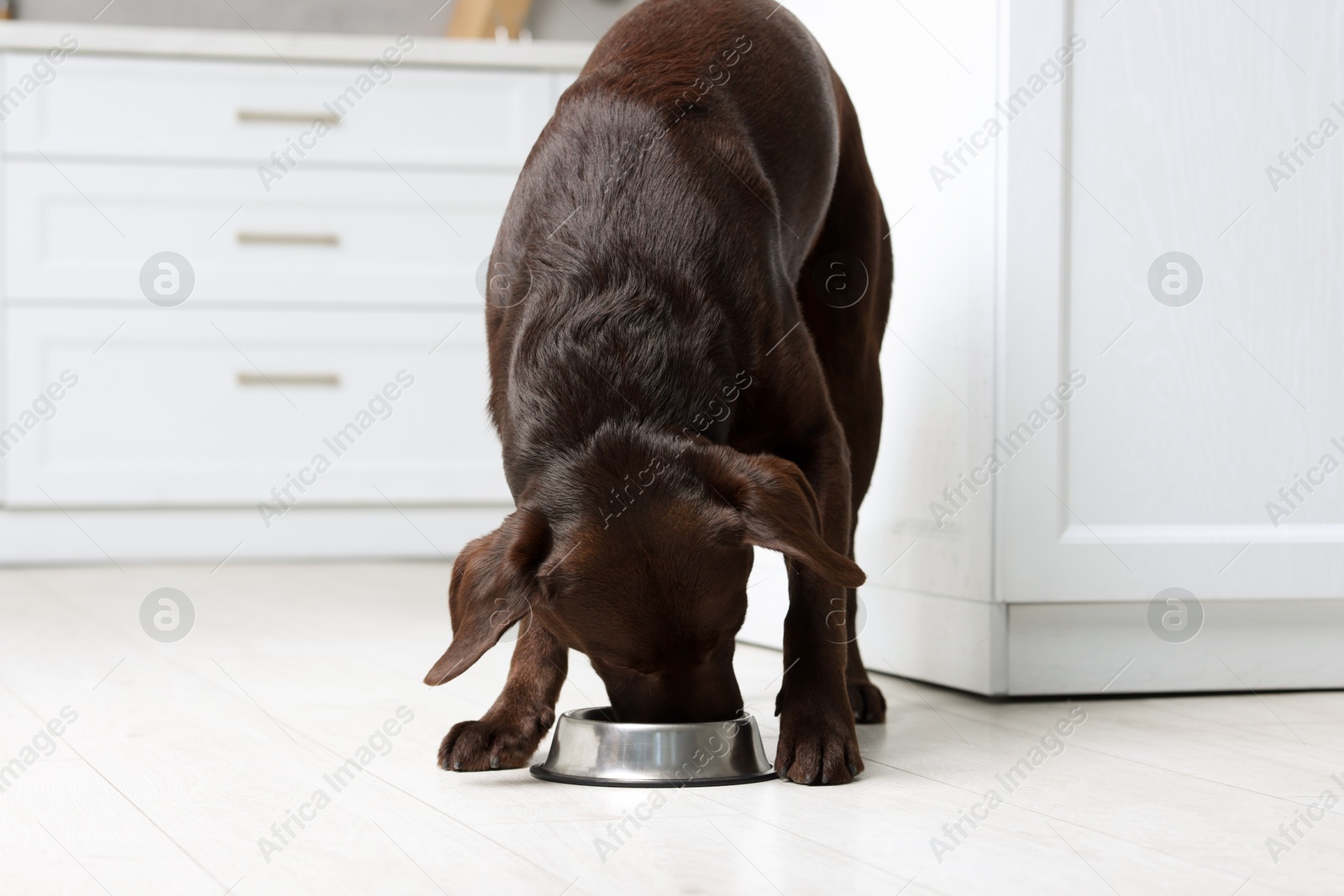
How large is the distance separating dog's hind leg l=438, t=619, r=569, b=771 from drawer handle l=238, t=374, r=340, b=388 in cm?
272

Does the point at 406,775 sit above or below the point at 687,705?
below

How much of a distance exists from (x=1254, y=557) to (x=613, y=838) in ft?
4.34

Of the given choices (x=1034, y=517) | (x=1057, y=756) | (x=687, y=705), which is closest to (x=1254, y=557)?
(x=1034, y=517)

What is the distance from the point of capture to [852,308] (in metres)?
2.20

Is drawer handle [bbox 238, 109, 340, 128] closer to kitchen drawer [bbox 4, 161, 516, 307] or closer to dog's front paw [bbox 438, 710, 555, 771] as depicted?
kitchen drawer [bbox 4, 161, 516, 307]

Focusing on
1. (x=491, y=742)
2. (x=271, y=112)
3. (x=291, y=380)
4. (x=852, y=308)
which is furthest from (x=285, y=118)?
(x=491, y=742)

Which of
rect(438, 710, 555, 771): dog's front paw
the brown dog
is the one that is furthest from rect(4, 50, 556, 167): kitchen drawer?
Answer: rect(438, 710, 555, 771): dog's front paw

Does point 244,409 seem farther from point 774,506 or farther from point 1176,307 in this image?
point 774,506

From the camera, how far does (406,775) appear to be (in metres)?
1.73

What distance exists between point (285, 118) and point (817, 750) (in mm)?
3351

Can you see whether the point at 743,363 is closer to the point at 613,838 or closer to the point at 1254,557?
the point at 613,838

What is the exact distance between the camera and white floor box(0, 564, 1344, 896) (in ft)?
4.20

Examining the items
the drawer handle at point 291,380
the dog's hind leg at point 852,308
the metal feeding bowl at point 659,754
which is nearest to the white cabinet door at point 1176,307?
the dog's hind leg at point 852,308

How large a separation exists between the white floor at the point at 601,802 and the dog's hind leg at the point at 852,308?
0.40 m
